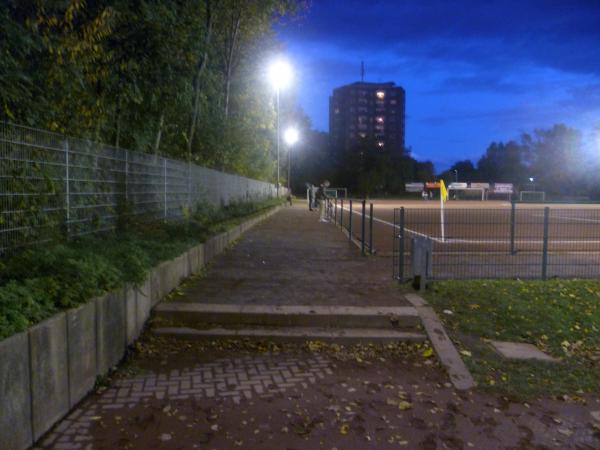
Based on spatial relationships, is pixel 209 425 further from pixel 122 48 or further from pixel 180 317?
pixel 122 48

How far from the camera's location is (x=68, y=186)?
729 centimetres

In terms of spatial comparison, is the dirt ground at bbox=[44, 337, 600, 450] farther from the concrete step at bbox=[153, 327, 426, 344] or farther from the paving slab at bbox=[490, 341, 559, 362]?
the paving slab at bbox=[490, 341, 559, 362]

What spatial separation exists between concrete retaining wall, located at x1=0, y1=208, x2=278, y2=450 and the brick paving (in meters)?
0.15

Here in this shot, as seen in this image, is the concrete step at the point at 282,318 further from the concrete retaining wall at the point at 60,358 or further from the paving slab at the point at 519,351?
the paving slab at the point at 519,351

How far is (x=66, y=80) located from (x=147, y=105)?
3.11 meters

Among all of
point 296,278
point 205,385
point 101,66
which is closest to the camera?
point 205,385

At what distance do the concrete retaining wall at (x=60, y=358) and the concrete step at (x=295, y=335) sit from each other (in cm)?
54

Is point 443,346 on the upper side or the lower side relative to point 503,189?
lower

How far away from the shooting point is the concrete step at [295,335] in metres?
6.71

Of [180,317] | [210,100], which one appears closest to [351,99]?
[210,100]

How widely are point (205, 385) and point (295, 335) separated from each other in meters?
1.58

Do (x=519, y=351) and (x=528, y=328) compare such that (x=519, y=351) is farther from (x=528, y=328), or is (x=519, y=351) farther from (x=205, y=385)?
(x=205, y=385)

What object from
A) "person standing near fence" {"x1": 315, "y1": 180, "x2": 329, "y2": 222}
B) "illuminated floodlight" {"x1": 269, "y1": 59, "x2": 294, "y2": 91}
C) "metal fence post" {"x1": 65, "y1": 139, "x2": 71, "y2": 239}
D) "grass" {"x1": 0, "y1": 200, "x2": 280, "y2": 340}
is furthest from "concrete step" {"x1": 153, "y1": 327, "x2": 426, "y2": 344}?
"illuminated floodlight" {"x1": 269, "y1": 59, "x2": 294, "y2": 91}

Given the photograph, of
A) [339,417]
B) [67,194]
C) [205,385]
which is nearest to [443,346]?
[339,417]
